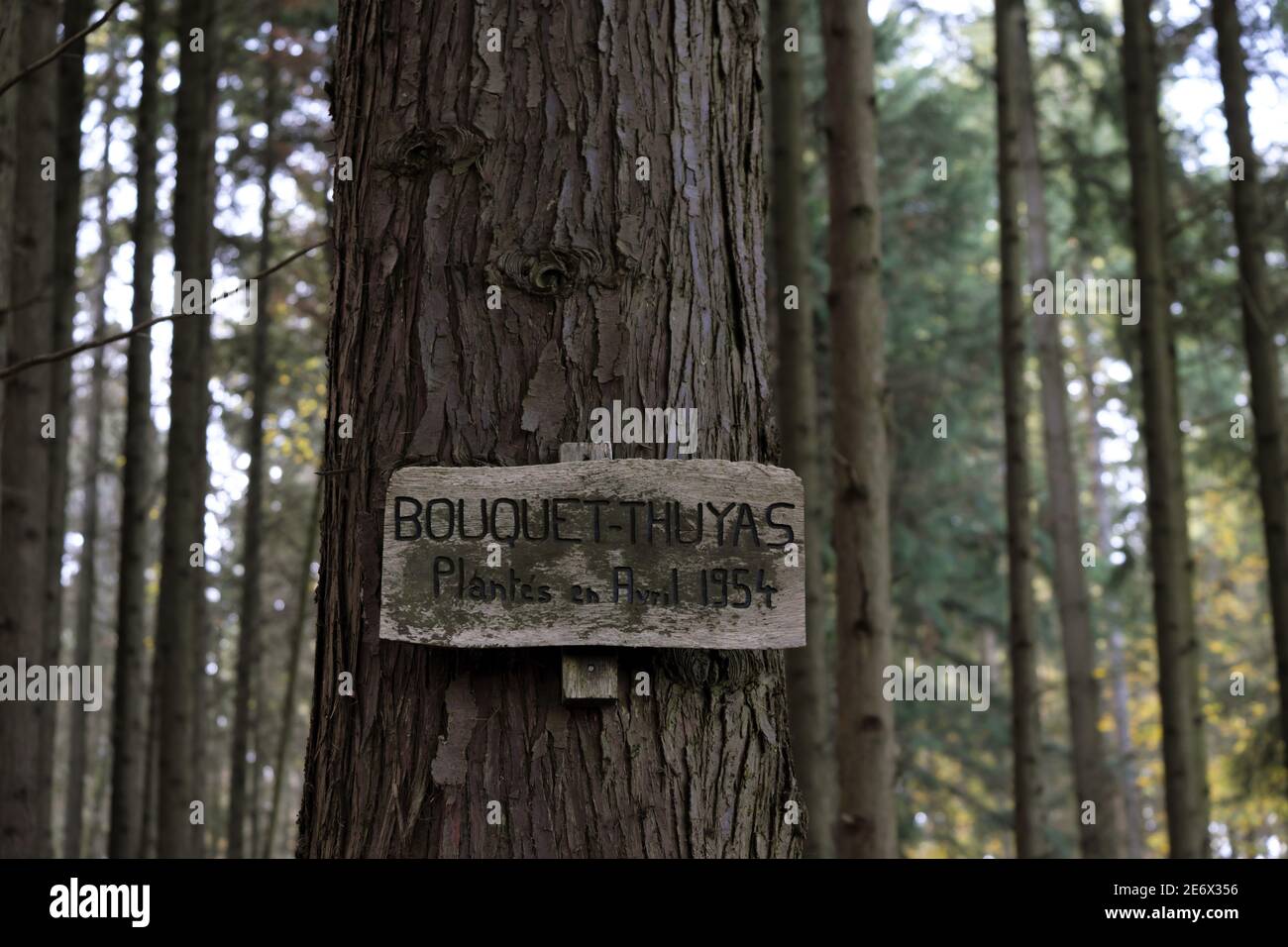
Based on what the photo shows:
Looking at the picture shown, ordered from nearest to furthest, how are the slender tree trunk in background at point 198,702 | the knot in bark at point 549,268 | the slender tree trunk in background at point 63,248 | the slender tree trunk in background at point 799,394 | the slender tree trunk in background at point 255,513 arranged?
the knot in bark at point 549,268 < the slender tree trunk in background at point 799,394 < the slender tree trunk in background at point 63,248 < the slender tree trunk in background at point 198,702 < the slender tree trunk in background at point 255,513

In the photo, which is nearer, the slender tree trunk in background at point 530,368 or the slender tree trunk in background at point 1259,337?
the slender tree trunk in background at point 530,368

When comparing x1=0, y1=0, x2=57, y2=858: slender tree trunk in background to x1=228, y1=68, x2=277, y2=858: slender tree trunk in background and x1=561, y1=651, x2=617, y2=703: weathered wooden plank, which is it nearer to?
x1=228, y1=68, x2=277, y2=858: slender tree trunk in background

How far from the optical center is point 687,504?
2.12 m

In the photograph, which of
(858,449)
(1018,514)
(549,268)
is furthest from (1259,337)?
(549,268)

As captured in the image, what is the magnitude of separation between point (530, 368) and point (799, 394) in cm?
532

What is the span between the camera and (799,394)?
737cm

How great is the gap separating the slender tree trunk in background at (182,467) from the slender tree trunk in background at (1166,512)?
5926 millimetres

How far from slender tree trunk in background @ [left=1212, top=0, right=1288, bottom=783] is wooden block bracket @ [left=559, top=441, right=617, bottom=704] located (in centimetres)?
665

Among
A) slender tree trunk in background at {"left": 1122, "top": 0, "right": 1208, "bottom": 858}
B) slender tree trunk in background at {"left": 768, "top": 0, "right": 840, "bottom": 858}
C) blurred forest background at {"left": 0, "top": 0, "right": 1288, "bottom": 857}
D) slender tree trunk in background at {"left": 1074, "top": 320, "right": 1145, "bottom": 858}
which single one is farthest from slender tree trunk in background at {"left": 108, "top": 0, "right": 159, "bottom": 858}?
slender tree trunk in background at {"left": 1074, "top": 320, "right": 1145, "bottom": 858}

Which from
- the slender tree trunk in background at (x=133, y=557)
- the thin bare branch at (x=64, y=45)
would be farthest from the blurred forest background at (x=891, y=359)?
the thin bare branch at (x=64, y=45)

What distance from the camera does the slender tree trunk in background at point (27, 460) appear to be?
6496 millimetres

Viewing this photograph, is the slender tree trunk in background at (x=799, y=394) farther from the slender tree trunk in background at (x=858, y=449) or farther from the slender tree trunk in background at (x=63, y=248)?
the slender tree trunk in background at (x=63, y=248)

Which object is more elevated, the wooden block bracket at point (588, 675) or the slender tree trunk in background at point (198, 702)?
the wooden block bracket at point (588, 675)
